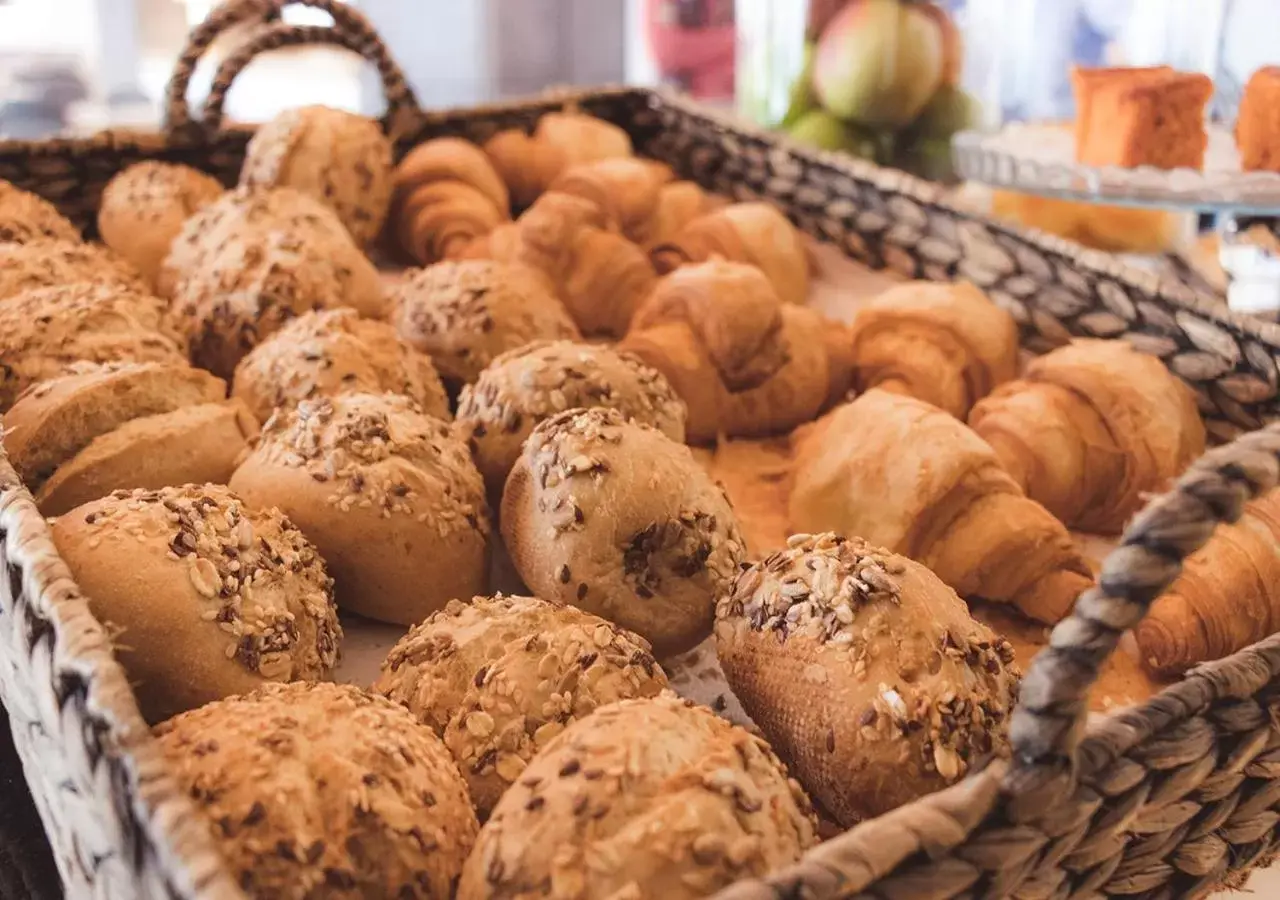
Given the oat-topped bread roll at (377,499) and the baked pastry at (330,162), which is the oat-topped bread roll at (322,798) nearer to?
the oat-topped bread roll at (377,499)

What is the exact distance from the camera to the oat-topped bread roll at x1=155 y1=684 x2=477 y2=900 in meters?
0.74

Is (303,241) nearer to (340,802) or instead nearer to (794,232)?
(794,232)

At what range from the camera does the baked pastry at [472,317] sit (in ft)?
5.16

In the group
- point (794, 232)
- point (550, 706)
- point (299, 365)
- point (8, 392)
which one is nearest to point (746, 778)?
point (550, 706)

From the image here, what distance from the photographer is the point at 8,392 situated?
4.30 ft

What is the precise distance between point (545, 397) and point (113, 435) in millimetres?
444

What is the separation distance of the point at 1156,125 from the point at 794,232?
0.62 metres

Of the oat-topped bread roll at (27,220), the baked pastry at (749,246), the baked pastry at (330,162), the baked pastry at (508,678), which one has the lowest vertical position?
the baked pastry at (508,678)

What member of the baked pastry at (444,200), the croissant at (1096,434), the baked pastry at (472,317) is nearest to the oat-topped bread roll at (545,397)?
the baked pastry at (472,317)

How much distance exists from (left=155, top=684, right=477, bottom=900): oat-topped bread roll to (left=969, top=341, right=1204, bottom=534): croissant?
2.83ft

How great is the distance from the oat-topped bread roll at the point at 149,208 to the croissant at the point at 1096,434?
134 cm

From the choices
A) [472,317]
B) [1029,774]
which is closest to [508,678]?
[1029,774]

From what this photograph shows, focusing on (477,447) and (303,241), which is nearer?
(477,447)

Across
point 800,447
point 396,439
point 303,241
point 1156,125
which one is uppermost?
point 1156,125
